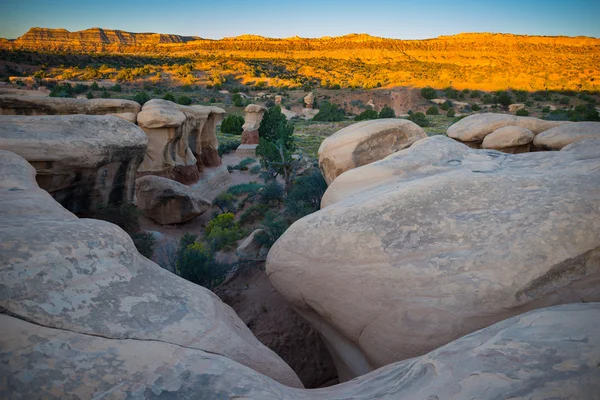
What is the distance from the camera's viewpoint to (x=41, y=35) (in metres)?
91.1

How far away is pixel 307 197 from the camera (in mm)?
9820

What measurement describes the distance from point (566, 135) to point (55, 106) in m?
12.2

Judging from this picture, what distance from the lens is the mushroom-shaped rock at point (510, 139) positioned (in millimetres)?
8320

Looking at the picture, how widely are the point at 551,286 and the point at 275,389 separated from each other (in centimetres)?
216

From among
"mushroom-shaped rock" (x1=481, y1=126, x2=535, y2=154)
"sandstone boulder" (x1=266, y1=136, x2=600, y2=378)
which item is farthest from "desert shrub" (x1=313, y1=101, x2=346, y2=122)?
"sandstone boulder" (x1=266, y1=136, x2=600, y2=378)

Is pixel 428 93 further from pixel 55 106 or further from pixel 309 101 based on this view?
pixel 55 106

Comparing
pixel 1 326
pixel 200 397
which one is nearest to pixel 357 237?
pixel 200 397

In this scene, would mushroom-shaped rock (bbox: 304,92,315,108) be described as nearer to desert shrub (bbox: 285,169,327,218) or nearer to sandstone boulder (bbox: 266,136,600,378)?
desert shrub (bbox: 285,169,327,218)

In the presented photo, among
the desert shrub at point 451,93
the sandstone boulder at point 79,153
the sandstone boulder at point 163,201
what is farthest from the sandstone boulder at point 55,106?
the desert shrub at point 451,93

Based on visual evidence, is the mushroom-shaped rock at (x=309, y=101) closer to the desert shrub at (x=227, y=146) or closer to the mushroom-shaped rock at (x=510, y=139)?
the desert shrub at (x=227, y=146)

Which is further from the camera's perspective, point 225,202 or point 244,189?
point 244,189

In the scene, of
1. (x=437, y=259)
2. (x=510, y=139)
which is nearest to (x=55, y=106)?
(x=437, y=259)

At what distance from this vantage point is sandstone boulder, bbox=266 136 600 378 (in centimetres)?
278

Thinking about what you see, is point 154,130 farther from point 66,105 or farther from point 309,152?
point 309,152
